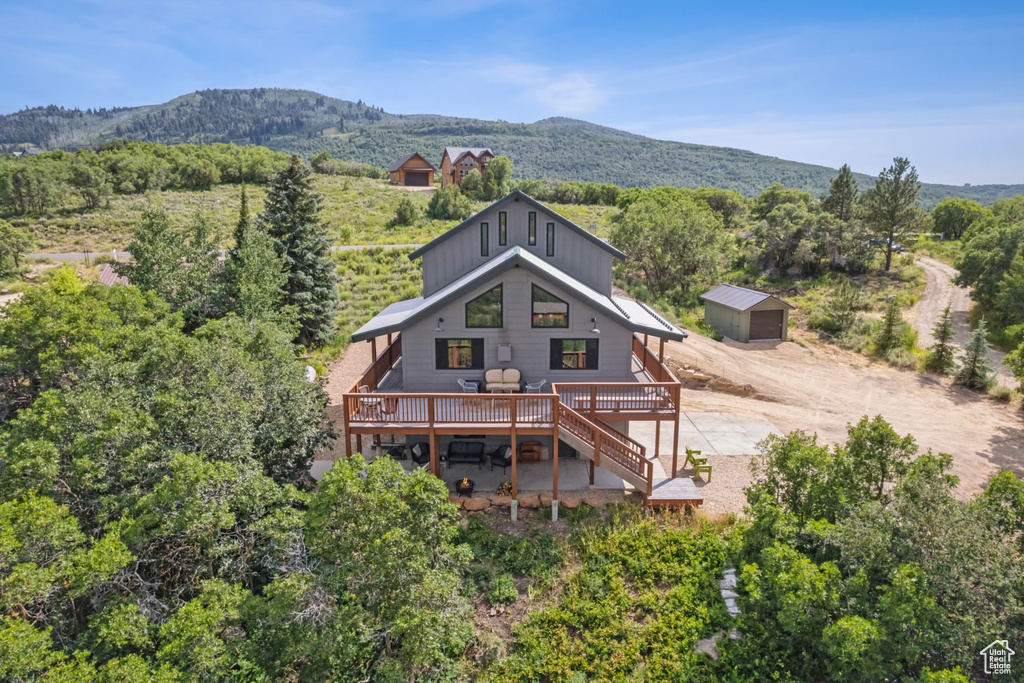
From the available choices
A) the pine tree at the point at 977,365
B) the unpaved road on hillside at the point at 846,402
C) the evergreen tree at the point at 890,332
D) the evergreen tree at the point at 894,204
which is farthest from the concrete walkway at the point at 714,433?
the evergreen tree at the point at 894,204

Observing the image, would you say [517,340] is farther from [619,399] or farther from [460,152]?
[460,152]

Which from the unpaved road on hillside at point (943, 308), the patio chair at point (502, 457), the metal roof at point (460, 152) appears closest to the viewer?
the patio chair at point (502, 457)

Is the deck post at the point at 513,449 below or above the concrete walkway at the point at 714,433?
above

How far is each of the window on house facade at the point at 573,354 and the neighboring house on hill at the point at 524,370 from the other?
0.03 m

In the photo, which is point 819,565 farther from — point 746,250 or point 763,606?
point 746,250

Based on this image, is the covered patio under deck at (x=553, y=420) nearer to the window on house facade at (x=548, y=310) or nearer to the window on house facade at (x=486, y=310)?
the window on house facade at (x=548, y=310)

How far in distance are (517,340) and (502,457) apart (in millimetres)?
3385

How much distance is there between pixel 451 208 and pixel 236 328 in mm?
41646

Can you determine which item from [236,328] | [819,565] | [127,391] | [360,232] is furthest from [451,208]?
[819,565]

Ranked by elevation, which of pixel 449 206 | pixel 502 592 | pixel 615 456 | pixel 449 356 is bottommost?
pixel 502 592

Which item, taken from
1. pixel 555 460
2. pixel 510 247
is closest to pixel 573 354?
pixel 555 460

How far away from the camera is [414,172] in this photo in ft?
255

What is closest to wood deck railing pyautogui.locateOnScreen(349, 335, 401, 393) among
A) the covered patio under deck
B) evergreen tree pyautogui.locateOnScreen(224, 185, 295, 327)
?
the covered patio under deck

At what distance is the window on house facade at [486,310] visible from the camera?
16.2m
